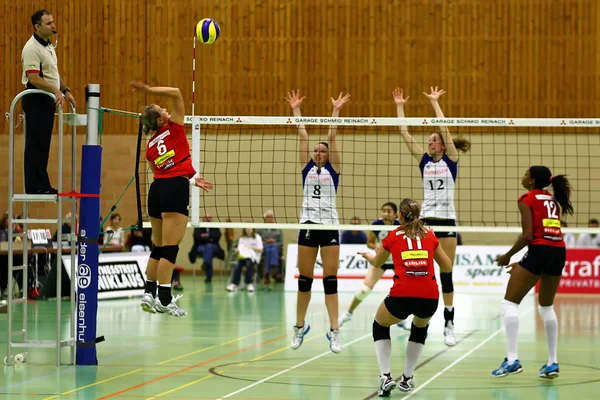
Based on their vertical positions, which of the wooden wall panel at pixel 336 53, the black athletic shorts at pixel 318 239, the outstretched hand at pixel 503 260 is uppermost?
the wooden wall panel at pixel 336 53

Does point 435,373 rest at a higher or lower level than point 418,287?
lower

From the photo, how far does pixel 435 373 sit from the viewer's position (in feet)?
31.7

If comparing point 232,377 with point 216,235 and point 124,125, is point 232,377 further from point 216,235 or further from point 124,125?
point 124,125

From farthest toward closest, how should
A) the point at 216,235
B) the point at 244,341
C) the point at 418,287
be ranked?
the point at 216,235 → the point at 244,341 → the point at 418,287

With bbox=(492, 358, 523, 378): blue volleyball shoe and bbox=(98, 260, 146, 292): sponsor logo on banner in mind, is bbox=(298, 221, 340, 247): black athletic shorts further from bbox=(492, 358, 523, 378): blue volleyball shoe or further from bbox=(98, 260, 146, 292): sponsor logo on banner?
bbox=(98, 260, 146, 292): sponsor logo on banner

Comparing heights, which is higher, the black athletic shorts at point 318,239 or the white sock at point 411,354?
the black athletic shorts at point 318,239

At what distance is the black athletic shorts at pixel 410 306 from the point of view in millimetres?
8125

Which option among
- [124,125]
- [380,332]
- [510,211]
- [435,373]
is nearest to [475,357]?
[435,373]

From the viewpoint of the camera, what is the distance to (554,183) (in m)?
9.56

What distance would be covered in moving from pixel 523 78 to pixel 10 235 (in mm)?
17194

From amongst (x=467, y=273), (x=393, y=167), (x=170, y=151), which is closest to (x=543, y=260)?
(x=170, y=151)

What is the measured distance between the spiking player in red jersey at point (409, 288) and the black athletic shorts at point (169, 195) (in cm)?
195

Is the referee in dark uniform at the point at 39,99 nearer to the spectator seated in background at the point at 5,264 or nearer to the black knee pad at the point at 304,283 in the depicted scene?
the black knee pad at the point at 304,283

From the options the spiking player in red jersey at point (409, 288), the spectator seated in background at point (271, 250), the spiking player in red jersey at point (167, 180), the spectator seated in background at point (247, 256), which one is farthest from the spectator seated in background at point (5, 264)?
the spiking player in red jersey at point (409, 288)
